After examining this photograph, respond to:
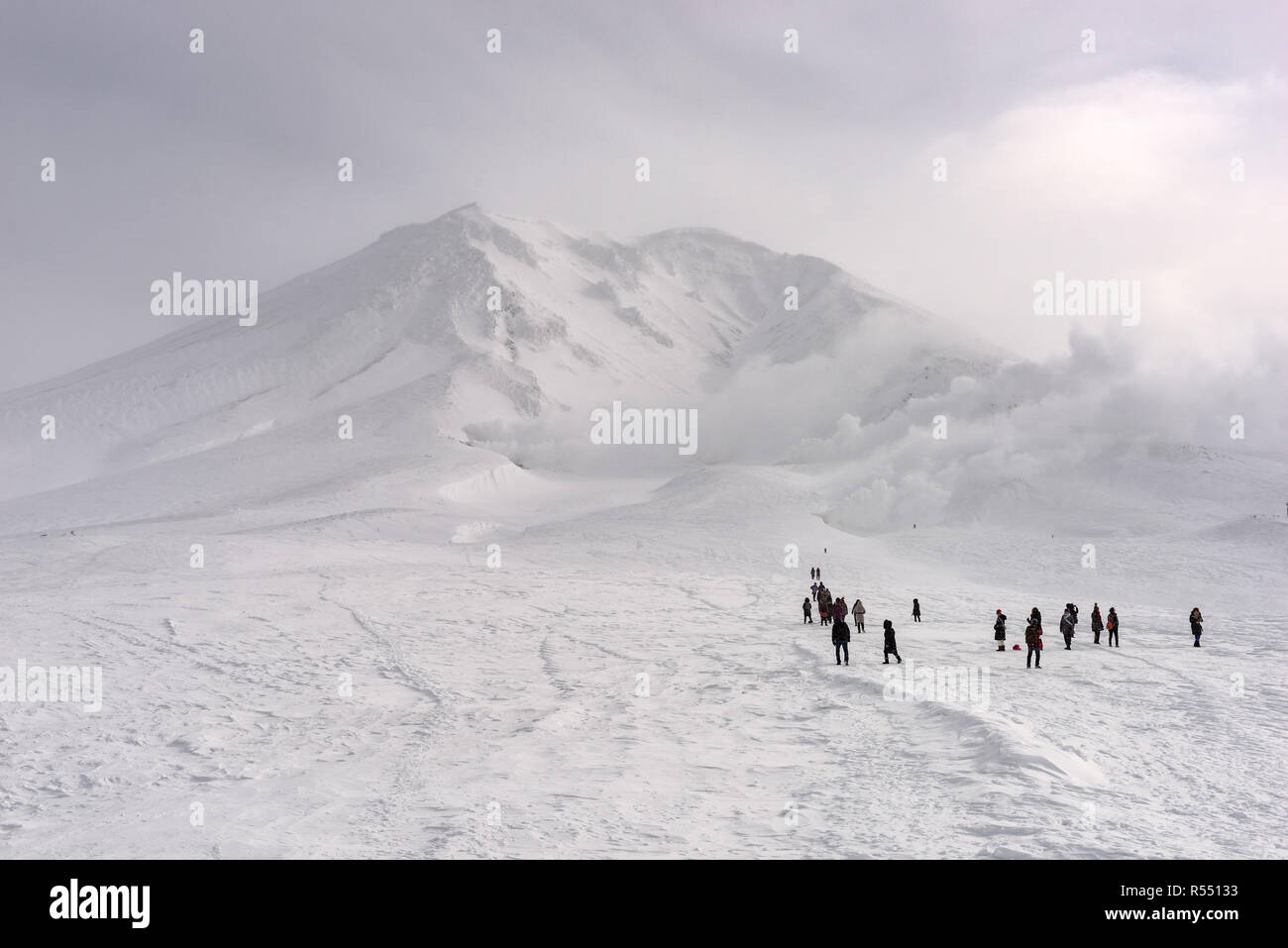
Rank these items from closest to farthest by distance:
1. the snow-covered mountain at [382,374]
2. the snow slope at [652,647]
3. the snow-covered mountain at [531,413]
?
the snow slope at [652,647]
the snow-covered mountain at [531,413]
the snow-covered mountain at [382,374]

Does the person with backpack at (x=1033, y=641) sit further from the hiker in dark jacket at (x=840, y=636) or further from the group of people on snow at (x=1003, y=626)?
the hiker in dark jacket at (x=840, y=636)

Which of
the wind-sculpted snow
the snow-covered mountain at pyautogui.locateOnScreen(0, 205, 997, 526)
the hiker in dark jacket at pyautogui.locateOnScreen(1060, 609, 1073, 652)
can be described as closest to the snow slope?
the wind-sculpted snow

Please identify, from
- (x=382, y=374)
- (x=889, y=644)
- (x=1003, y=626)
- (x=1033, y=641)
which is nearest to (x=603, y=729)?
(x=889, y=644)

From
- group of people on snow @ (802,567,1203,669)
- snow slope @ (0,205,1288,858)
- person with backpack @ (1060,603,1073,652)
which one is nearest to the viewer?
snow slope @ (0,205,1288,858)

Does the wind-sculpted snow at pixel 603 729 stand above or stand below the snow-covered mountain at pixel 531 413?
below

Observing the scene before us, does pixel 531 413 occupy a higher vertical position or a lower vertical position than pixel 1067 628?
higher

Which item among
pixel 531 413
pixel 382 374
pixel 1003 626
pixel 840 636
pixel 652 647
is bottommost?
pixel 652 647

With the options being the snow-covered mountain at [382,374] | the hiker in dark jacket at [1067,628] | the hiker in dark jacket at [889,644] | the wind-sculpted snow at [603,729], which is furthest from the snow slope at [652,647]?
the snow-covered mountain at [382,374]

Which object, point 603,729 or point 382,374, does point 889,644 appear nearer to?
point 603,729

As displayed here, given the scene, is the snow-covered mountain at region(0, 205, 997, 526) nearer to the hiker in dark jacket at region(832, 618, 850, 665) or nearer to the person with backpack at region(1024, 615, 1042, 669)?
the hiker in dark jacket at region(832, 618, 850, 665)

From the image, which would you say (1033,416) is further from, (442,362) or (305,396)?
(305,396)

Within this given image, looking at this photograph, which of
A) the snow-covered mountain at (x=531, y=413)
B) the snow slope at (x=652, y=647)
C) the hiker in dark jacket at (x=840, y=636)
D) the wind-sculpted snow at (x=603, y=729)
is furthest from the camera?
the snow-covered mountain at (x=531, y=413)
